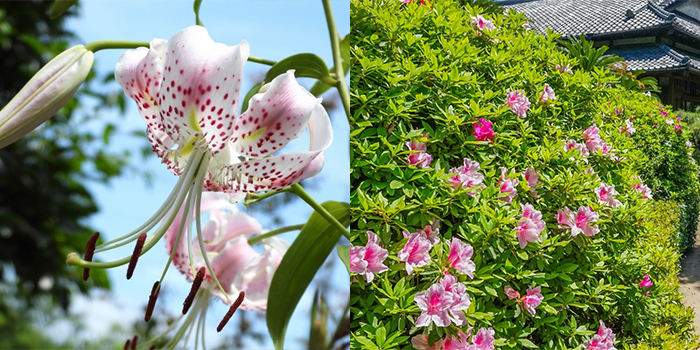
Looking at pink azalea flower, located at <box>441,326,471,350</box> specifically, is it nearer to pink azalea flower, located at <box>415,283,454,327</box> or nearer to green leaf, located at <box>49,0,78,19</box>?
pink azalea flower, located at <box>415,283,454,327</box>

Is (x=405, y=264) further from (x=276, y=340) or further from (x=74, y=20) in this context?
(x=74, y=20)

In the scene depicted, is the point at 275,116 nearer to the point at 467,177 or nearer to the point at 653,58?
the point at 467,177

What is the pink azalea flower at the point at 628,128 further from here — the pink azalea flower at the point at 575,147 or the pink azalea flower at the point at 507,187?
the pink azalea flower at the point at 507,187

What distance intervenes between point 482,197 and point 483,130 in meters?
0.15

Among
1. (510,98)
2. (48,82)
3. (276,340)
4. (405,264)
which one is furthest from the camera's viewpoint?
(510,98)

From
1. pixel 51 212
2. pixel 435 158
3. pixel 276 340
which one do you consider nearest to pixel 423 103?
pixel 435 158

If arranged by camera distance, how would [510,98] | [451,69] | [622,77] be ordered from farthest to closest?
[622,77]
[510,98]
[451,69]

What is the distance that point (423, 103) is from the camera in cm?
116

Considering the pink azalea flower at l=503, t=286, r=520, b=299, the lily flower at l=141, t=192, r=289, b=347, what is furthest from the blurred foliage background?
the lily flower at l=141, t=192, r=289, b=347

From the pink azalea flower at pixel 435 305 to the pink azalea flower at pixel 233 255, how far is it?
394 millimetres

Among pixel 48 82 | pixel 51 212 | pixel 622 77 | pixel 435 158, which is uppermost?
pixel 48 82

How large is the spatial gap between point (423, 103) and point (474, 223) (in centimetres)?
26

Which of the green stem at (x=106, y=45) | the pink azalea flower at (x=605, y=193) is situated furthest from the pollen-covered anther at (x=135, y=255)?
the pink azalea flower at (x=605, y=193)

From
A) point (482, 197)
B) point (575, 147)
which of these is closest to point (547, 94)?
point (575, 147)
